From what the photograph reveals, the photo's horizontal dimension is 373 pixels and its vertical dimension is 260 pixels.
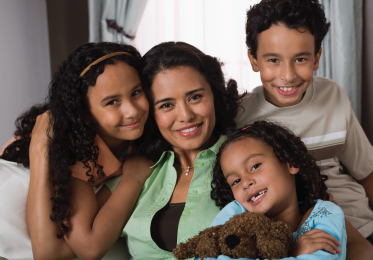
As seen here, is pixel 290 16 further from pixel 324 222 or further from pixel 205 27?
pixel 205 27

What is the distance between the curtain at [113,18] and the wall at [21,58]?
1.86 feet

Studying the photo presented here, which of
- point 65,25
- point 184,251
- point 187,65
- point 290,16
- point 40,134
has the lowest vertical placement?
point 184,251

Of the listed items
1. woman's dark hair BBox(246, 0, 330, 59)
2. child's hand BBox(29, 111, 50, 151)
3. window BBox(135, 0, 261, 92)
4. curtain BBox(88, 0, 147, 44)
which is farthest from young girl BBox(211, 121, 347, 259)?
curtain BBox(88, 0, 147, 44)

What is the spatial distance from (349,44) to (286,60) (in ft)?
4.76

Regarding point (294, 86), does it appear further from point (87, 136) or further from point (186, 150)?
point (87, 136)

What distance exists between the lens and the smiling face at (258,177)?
53.7 inches

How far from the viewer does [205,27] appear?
3320 millimetres

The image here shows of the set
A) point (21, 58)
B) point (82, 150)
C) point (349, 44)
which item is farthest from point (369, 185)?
point (21, 58)

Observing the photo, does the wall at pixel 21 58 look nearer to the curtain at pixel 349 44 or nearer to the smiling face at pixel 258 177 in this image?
the smiling face at pixel 258 177

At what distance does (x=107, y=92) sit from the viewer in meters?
1.53

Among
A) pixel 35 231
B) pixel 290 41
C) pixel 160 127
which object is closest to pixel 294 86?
pixel 290 41

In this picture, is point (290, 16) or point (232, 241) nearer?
point (232, 241)

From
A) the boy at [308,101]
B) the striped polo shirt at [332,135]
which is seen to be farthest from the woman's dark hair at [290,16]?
the striped polo shirt at [332,135]

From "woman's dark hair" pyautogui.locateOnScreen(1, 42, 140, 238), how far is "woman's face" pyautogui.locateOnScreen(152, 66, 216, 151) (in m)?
0.21
